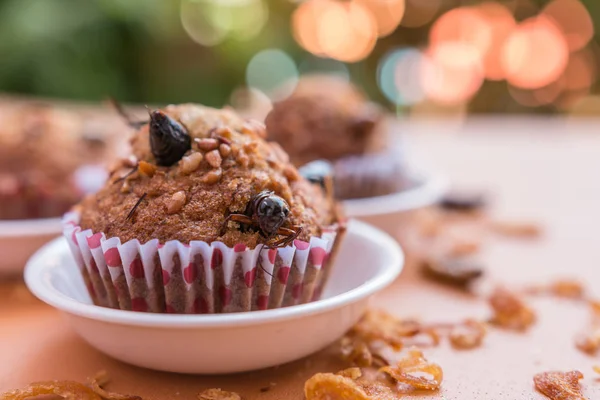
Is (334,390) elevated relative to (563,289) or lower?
elevated

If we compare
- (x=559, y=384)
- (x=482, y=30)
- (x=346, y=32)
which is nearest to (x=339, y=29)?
→ (x=346, y=32)

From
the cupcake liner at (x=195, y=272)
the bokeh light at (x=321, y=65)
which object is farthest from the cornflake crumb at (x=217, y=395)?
the bokeh light at (x=321, y=65)

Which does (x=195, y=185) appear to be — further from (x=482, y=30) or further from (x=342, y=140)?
(x=482, y=30)

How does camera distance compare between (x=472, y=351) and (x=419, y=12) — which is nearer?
(x=472, y=351)

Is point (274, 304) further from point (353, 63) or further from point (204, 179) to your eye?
point (353, 63)

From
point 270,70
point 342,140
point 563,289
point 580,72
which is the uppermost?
point 342,140

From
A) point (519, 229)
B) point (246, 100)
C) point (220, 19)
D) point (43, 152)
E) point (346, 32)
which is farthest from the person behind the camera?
point (346, 32)

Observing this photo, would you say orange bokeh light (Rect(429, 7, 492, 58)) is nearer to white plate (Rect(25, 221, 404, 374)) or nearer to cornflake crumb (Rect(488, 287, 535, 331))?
cornflake crumb (Rect(488, 287, 535, 331))

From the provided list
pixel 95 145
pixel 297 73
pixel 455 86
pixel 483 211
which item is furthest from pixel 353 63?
pixel 95 145
